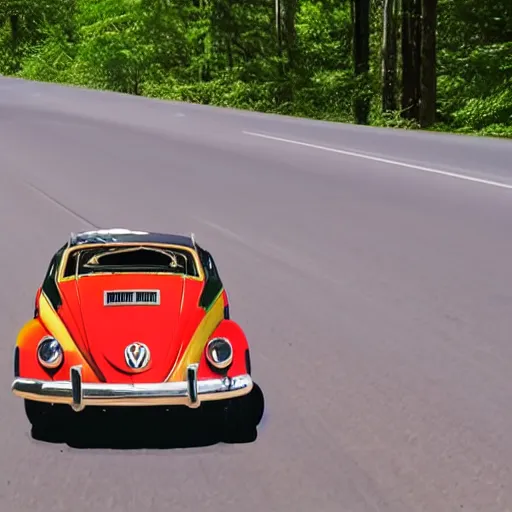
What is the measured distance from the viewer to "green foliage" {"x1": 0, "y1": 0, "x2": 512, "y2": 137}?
36281 mm

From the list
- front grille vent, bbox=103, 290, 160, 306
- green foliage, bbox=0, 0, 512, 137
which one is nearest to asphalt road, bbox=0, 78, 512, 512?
front grille vent, bbox=103, 290, 160, 306

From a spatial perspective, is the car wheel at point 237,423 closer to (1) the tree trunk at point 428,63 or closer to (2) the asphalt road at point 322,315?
(2) the asphalt road at point 322,315

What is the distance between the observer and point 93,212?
1248 cm

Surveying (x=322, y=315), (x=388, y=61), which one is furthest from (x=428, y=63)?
(x=322, y=315)

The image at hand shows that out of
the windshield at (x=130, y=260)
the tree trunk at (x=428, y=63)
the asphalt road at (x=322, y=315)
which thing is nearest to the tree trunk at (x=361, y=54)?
the tree trunk at (x=428, y=63)

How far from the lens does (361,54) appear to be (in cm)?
3884

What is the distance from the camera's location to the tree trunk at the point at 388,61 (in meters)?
35.4

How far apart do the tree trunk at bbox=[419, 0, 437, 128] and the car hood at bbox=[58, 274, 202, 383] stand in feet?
85.5

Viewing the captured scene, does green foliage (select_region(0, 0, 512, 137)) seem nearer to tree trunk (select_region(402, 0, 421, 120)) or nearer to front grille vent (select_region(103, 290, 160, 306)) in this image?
tree trunk (select_region(402, 0, 421, 120))

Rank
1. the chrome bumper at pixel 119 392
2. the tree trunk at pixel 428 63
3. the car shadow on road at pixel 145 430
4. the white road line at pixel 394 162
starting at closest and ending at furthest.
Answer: the chrome bumper at pixel 119 392 < the car shadow on road at pixel 145 430 < the white road line at pixel 394 162 < the tree trunk at pixel 428 63

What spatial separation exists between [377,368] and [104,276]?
195cm

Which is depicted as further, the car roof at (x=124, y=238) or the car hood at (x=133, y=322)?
the car roof at (x=124, y=238)

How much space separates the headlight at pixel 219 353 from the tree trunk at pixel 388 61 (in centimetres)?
3074

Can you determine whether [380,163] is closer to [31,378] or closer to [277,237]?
[277,237]
